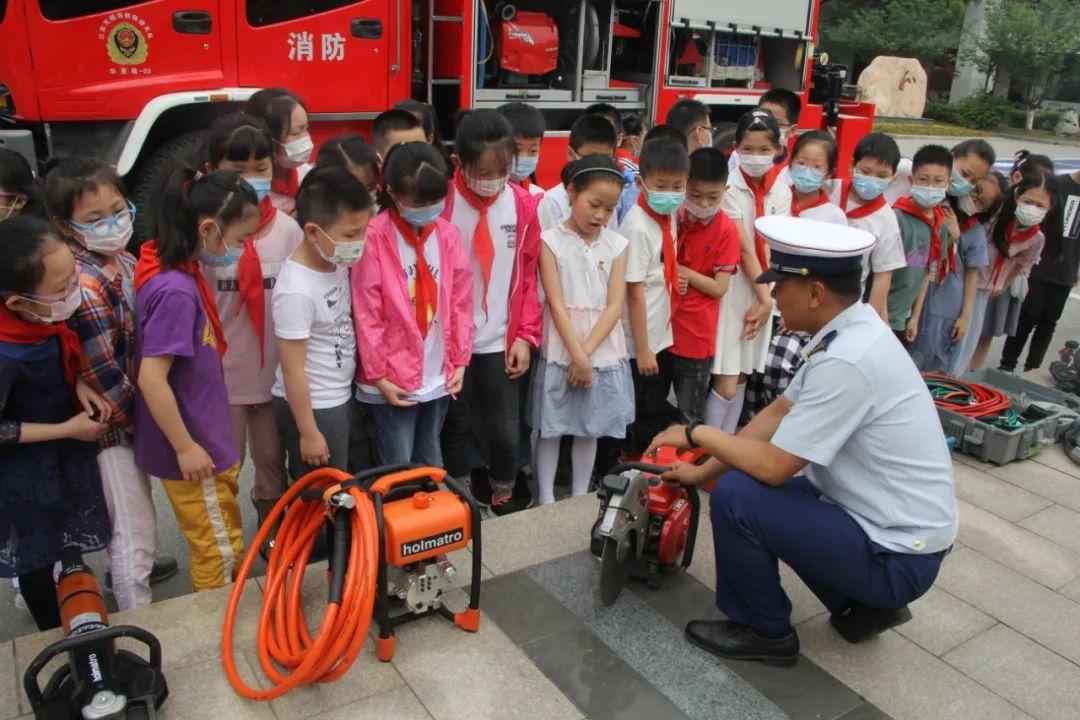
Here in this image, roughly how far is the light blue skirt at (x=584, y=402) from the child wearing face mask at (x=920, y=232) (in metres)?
1.92

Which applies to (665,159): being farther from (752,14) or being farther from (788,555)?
(752,14)

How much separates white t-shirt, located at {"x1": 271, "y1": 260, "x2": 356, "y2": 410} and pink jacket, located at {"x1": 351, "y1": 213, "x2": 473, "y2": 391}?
0.16 feet

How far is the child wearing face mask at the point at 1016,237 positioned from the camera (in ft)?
17.4

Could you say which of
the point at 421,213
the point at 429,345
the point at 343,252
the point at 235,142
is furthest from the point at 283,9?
the point at 343,252

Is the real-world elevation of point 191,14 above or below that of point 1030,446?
above

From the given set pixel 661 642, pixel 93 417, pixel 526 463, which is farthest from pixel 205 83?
pixel 661 642

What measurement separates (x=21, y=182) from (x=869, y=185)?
12.6ft

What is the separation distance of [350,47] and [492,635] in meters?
5.00

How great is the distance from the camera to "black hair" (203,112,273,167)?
3.18 metres

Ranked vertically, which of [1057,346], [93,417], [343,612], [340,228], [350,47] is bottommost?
[1057,346]

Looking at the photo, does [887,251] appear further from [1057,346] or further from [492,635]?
[1057,346]

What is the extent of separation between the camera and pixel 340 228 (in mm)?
2783

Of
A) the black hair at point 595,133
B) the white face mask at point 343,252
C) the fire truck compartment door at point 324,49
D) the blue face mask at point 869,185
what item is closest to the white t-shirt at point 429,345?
the white face mask at point 343,252

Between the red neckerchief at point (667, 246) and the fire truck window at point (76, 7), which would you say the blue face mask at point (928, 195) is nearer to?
the red neckerchief at point (667, 246)
